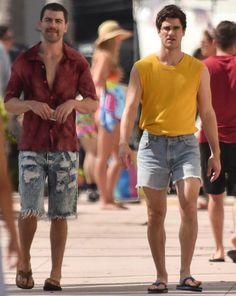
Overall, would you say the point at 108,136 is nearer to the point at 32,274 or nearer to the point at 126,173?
the point at 126,173

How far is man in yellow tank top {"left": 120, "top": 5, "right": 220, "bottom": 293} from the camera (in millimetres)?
9023

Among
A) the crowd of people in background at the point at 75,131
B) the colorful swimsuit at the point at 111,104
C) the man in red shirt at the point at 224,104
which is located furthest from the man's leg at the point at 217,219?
the colorful swimsuit at the point at 111,104

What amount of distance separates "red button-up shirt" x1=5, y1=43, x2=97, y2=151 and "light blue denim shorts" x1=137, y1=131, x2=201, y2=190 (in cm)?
49

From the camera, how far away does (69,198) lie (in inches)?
356

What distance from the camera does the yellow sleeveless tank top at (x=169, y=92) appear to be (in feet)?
29.6

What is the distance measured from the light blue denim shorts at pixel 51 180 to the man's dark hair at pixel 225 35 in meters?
2.13

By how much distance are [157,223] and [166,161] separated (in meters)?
0.41

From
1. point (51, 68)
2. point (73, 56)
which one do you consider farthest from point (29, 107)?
point (73, 56)

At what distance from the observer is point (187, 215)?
909cm

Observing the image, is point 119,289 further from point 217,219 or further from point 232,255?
point 217,219

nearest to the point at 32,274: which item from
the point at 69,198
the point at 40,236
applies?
the point at 69,198

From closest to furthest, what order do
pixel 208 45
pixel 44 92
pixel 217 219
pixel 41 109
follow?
pixel 41 109
pixel 44 92
pixel 217 219
pixel 208 45

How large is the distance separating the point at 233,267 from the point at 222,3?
31.3 feet

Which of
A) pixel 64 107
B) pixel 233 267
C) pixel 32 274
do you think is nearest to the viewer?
pixel 64 107
